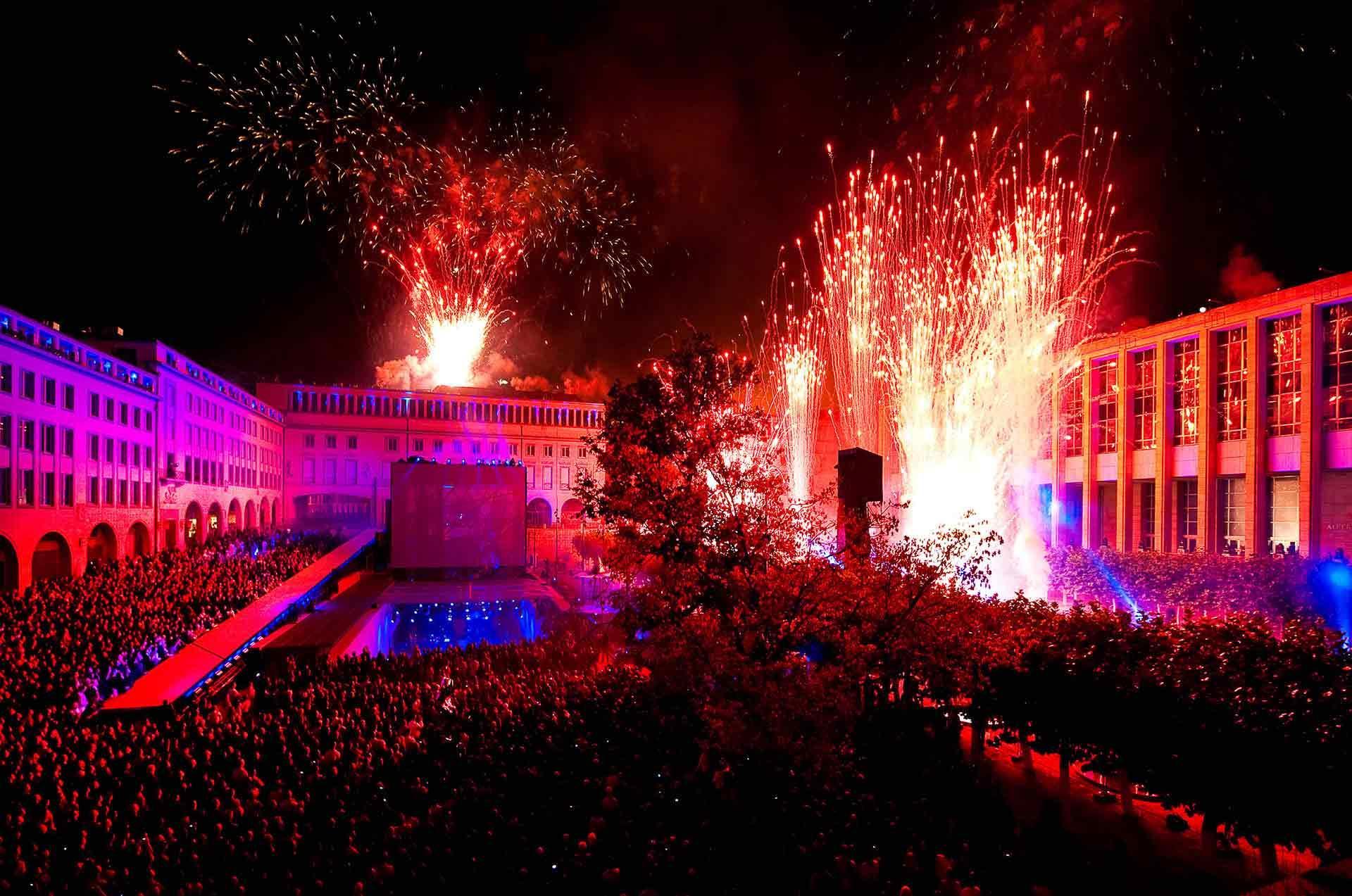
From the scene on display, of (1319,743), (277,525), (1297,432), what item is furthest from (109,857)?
(277,525)

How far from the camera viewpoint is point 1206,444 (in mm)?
38250

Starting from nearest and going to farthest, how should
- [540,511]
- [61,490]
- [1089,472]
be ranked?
[61,490] → [1089,472] → [540,511]

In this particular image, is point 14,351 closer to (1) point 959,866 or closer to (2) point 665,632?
(2) point 665,632

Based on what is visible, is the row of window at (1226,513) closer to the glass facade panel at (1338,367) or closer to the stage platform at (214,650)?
the glass facade panel at (1338,367)

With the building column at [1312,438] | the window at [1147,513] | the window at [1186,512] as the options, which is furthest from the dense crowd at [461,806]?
the window at [1147,513]

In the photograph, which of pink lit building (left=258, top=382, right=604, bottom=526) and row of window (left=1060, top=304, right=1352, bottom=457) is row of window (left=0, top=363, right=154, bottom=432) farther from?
row of window (left=1060, top=304, right=1352, bottom=457)

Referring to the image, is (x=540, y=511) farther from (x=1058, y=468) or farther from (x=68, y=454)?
(x=1058, y=468)

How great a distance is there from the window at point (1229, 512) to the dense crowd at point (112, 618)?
40692mm

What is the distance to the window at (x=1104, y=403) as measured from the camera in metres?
44.2

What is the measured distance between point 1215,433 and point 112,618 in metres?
43.5

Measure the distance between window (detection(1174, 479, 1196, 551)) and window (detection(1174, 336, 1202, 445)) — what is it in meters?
2.20

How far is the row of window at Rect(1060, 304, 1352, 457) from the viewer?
3325 cm

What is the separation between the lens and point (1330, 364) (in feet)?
110

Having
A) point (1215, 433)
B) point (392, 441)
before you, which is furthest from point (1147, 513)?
point (392, 441)
